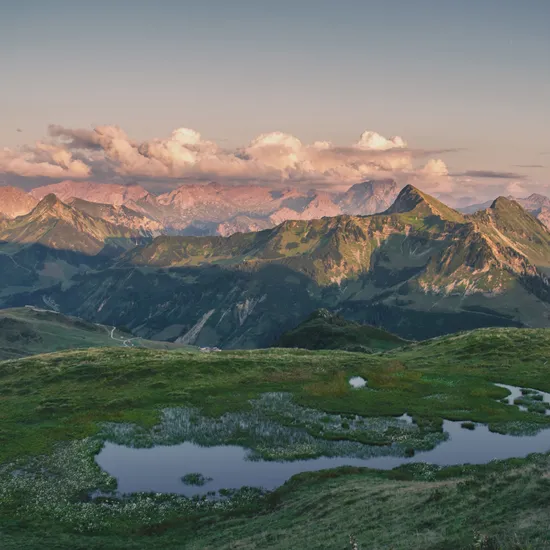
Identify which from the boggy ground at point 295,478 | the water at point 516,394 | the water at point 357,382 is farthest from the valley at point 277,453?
the water at point 357,382

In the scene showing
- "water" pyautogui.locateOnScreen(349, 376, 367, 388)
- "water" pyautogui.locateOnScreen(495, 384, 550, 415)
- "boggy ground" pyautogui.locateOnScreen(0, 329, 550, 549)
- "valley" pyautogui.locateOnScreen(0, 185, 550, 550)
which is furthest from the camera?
Answer: "water" pyautogui.locateOnScreen(349, 376, 367, 388)

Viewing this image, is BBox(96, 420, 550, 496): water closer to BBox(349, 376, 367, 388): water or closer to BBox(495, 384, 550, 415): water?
BBox(495, 384, 550, 415): water

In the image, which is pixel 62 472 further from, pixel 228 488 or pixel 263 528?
pixel 263 528

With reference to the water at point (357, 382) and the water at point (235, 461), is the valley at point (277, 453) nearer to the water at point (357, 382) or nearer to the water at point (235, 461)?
the water at point (235, 461)

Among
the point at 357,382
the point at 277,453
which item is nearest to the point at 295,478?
the point at 277,453

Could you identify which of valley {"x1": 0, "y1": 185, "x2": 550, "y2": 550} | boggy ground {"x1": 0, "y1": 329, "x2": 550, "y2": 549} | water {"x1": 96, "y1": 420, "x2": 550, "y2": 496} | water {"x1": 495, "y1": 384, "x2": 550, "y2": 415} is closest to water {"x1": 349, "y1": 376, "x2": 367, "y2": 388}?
valley {"x1": 0, "y1": 185, "x2": 550, "y2": 550}
